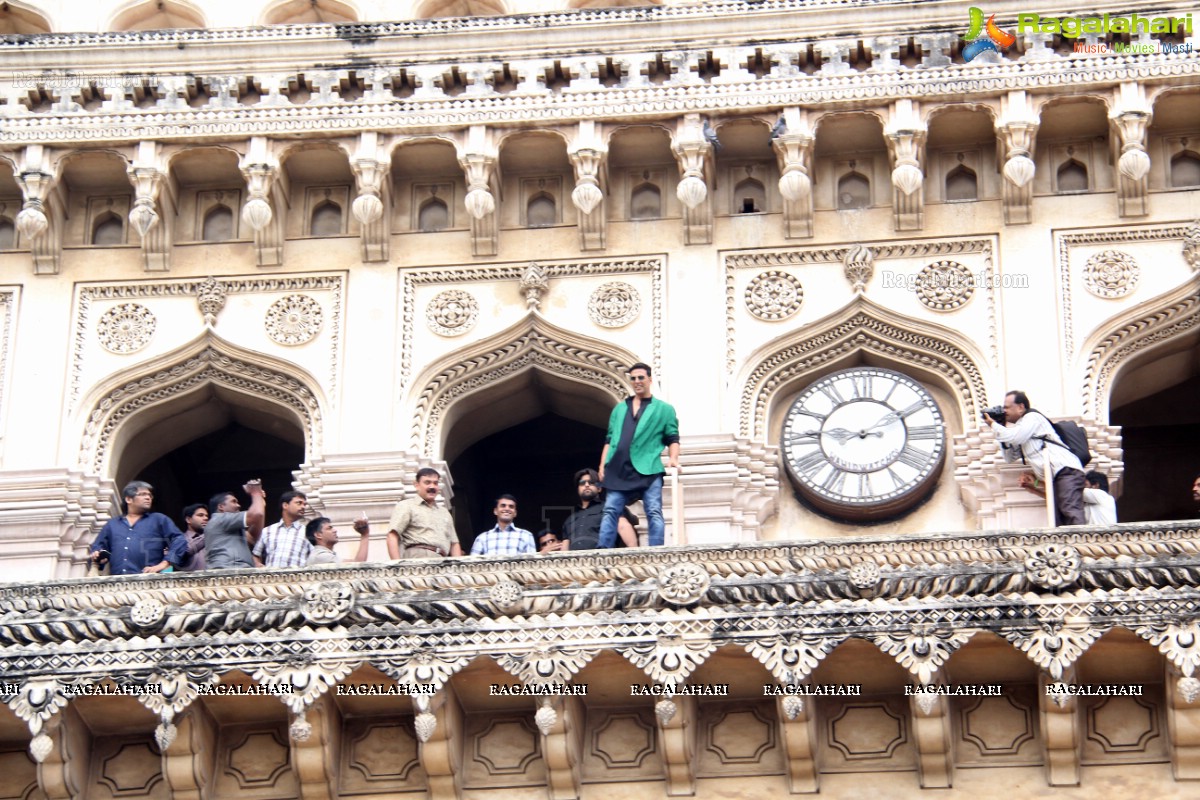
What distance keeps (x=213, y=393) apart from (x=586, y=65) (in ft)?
12.4

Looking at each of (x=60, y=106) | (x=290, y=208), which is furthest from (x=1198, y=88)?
(x=60, y=106)

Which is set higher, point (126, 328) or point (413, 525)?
point (126, 328)

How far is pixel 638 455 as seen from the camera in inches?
784

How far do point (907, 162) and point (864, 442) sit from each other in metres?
2.24

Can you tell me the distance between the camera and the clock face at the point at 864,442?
21.2 metres

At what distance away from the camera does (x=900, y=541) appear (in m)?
18.4

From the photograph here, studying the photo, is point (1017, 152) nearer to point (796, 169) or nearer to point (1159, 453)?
point (796, 169)

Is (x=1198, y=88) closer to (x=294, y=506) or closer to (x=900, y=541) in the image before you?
(x=900, y=541)

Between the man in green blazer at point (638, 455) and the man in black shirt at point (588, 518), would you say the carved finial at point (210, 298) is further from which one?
the man in green blazer at point (638, 455)

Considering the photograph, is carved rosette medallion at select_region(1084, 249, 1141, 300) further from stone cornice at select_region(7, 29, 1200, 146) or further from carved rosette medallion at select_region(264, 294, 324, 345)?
carved rosette medallion at select_region(264, 294, 324, 345)

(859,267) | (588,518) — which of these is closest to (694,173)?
(859,267)

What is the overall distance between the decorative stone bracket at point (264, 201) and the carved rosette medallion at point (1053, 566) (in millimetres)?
7164

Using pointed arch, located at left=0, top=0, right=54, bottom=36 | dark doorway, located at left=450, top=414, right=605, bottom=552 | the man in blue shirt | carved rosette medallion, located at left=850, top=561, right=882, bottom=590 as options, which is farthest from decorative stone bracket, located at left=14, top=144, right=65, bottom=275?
carved rosette medallion, located at left=850, top=561, right=882, bottom=590

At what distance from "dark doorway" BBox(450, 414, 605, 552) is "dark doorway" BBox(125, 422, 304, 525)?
1533mm
